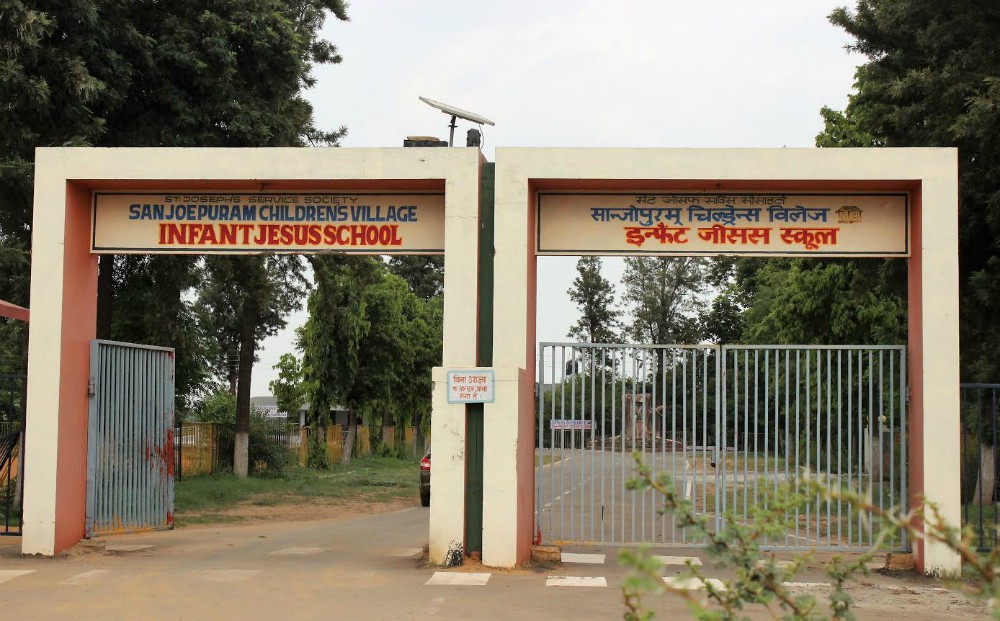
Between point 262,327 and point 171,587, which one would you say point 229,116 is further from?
point 262,327

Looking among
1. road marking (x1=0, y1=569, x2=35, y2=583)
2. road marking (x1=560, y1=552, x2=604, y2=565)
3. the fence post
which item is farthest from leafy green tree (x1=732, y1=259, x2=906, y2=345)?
road marking (x1=0, y1=569, x2=35, y2=583)

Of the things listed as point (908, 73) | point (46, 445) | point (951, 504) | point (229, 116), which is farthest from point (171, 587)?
point (908, 73)

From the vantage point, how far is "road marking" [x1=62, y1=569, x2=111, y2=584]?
10188 millimetres

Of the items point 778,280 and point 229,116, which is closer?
point 229,116

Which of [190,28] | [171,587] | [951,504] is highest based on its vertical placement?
[190,28]

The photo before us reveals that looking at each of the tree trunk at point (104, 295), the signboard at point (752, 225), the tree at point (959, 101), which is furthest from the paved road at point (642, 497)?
the tree trunk at point (104, 295)

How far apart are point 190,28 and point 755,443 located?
11.7 m

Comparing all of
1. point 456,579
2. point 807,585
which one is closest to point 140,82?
point 456,579

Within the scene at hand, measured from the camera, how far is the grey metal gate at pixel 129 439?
39.9 feet

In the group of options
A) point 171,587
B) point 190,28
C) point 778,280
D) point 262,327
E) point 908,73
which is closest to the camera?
point 171,587

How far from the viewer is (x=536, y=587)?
10016 mm

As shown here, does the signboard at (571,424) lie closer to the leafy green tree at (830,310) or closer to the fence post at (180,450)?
the fence post at (180,450)

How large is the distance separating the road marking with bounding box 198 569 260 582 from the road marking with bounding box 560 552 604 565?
3323 mm

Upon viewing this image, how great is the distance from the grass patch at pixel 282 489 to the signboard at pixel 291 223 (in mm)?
6913
